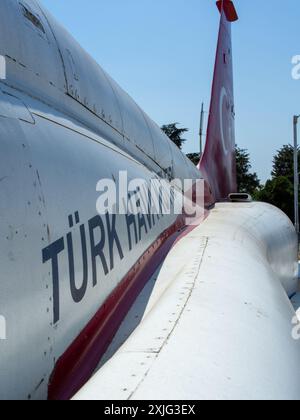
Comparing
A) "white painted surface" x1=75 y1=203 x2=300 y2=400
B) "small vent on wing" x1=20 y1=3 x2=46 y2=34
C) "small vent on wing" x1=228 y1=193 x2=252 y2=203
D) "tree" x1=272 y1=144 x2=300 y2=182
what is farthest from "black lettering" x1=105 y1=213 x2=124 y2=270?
"tree" x1=272 y1=144 x2=300 y2=182

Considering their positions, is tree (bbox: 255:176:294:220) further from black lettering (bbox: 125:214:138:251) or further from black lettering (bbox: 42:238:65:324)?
black lettering (bbox: 42:238:65:324)

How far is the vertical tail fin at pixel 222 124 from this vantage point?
314 inches

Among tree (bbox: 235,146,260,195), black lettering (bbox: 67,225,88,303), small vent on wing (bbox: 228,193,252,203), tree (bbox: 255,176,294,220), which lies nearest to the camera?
black lettering (bbox: 67,225,88,303)

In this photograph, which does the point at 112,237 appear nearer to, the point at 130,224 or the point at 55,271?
the point at 130,224

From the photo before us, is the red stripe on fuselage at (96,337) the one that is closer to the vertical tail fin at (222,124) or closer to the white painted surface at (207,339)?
the white painted surface at (207,339)

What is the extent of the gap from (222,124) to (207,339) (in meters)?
7.05

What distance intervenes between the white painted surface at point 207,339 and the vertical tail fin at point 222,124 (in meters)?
4.53

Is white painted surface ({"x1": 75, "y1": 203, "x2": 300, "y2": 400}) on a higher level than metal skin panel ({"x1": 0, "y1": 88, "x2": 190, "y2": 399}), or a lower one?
lower

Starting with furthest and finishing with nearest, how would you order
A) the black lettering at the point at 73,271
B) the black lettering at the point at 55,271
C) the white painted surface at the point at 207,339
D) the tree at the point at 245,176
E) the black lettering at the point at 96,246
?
the tree at the point at 245,176 → the black lettering at the point at 96,246 → the black lettering at the point at 73,271 → the black lettering at the point at 55,271 → the white painted surface at the point at 207,339

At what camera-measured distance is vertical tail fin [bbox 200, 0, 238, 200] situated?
7.97m

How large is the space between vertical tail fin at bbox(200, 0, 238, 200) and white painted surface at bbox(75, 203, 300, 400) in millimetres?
4528

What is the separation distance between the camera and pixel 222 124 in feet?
27.9

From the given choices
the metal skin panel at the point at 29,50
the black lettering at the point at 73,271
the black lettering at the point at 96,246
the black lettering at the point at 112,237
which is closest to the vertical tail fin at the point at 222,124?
the metal skin panel at the point at 29,50

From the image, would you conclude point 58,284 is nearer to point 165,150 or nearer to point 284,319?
point 284,319
